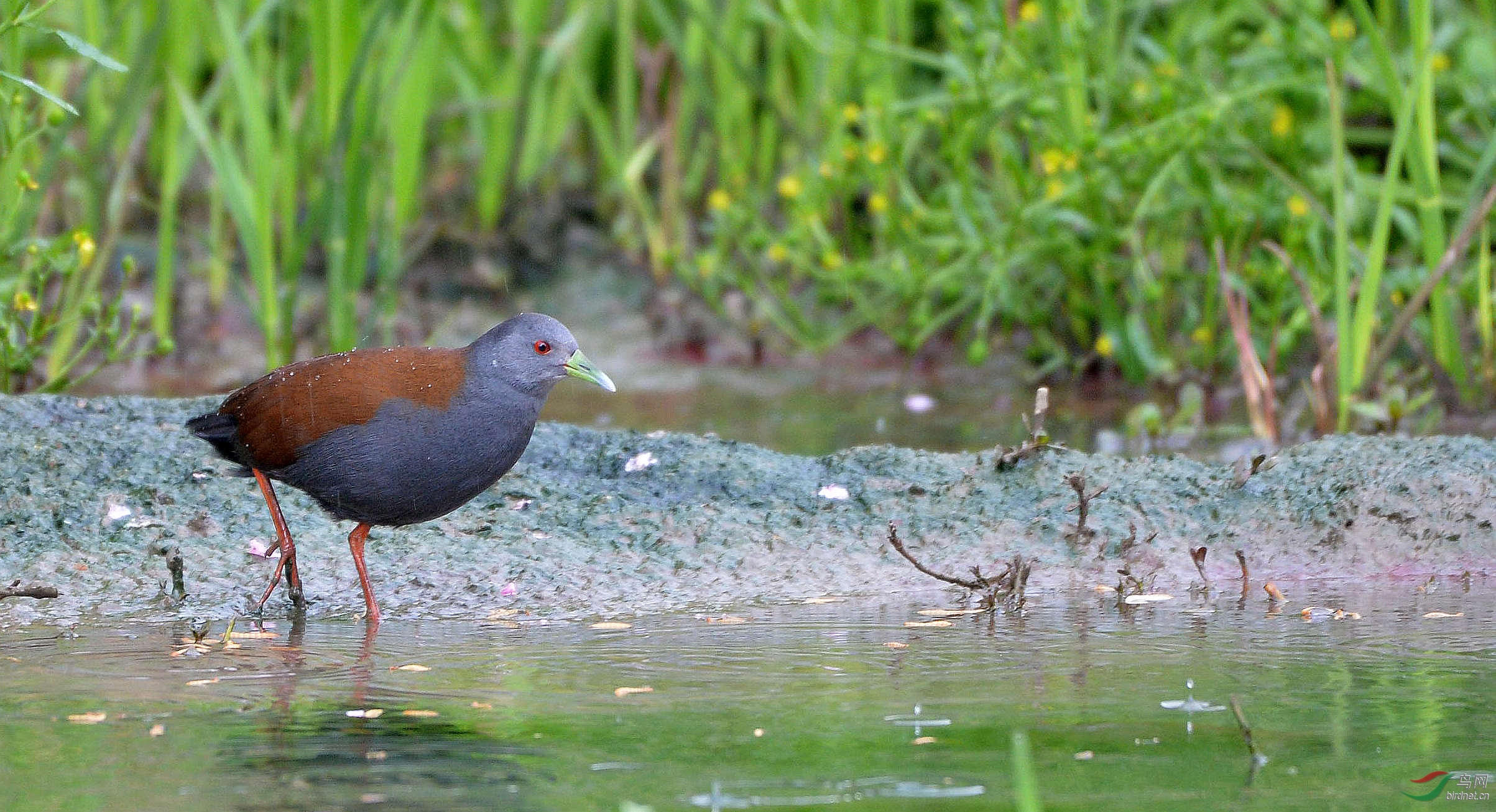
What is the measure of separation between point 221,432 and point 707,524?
117cm

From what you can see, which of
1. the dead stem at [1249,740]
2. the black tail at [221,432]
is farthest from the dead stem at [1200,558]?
the black tail at [221,432]

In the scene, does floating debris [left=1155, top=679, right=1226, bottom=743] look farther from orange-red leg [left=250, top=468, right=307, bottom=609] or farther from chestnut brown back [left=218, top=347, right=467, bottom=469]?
orange-red leg [left=250, top=468, right=307, bottom=609]

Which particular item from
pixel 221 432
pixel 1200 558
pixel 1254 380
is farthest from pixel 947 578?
pixel 1254 380

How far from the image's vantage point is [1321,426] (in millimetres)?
5430

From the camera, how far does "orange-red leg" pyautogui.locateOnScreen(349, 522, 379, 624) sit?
12.4 ft

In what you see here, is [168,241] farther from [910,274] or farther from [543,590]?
[543,590]

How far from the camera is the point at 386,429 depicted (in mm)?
3867

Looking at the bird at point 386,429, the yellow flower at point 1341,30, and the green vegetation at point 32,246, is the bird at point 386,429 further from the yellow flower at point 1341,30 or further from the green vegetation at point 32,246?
the yellow flower at point 1341,30

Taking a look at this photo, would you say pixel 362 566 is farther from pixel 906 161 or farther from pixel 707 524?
pixel 906 161

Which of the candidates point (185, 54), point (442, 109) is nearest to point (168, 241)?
point (185, 54)

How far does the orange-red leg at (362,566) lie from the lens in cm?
379

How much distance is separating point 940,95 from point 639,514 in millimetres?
2823

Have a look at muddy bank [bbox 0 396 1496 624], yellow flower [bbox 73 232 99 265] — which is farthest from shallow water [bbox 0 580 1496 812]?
yellow flower [bbox 73 232 99 265]

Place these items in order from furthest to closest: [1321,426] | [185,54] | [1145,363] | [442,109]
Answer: [442,109] → [185,54] → [1145,363] → [1321,426]
